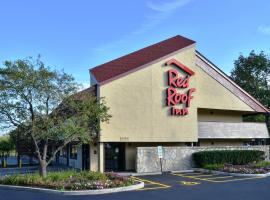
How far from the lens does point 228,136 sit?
3256 centimetres

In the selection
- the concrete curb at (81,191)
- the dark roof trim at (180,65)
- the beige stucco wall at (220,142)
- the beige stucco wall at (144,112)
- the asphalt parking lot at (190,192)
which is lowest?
the asphalt parking lot at (190,192)

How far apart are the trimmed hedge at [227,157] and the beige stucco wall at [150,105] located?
204 centimetres

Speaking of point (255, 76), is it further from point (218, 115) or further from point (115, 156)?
point (115, 156)

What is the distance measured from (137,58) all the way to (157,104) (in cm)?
443

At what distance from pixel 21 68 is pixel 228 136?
20.8 m

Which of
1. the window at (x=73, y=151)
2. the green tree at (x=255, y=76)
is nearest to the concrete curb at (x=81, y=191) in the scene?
the window at (x=73, y=151)

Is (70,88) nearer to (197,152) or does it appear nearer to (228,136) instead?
(197,152)

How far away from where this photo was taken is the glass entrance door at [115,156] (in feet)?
92.9

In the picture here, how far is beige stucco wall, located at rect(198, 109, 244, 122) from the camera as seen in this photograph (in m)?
33.9

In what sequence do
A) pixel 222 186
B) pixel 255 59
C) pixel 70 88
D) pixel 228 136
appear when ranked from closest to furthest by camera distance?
pixel 222 186, pixel 70 88, pixel 228 136, pixel 255 59

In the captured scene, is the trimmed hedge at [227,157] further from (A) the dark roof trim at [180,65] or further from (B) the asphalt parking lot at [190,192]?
(B) the asphalt parking lot at [190,192]

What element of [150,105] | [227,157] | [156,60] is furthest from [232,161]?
[156,60]

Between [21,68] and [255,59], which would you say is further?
[255,59]

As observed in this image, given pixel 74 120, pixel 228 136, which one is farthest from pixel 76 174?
pixel 228 136
